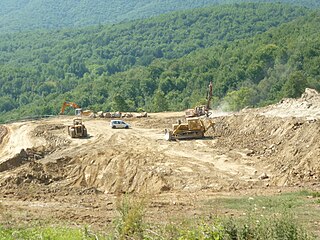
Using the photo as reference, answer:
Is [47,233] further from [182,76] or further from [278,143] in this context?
[182,76]

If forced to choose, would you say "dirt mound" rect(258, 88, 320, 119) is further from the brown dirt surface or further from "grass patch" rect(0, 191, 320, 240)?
"grass patch" rect(0, 191, 320, 240)

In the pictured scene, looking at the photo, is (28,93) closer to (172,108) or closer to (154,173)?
(172,108)

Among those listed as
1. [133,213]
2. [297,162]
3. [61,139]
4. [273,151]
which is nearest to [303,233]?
[133,213]

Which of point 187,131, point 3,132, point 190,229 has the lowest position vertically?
point 3,132

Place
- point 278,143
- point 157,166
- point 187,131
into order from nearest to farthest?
point 157,166
point 278,143
point 187,131

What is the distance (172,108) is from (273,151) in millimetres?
55256

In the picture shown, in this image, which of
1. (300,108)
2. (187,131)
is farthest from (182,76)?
(300,108)

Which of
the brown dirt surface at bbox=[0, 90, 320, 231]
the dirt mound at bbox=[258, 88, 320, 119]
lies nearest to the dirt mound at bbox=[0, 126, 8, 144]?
the brown dirt surface at bbox=[0, 90, 320, 231]

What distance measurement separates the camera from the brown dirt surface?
1989cm

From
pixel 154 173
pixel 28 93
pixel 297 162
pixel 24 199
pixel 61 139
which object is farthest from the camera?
pixel 28 93

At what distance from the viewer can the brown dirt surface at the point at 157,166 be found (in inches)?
783

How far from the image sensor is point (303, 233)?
11.1 m

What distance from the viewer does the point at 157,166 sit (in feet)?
92.2

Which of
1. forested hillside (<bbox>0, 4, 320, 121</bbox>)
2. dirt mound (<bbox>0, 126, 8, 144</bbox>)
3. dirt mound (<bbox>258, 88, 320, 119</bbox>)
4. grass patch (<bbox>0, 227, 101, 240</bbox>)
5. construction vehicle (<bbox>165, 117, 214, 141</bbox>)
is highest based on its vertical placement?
grass patch (<bbox>0, 227, 101, 240</bbox>)
